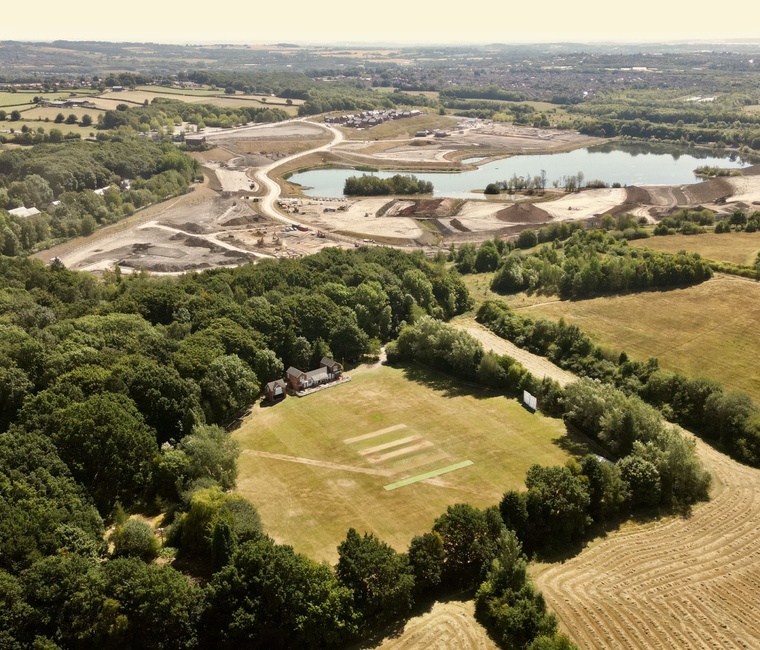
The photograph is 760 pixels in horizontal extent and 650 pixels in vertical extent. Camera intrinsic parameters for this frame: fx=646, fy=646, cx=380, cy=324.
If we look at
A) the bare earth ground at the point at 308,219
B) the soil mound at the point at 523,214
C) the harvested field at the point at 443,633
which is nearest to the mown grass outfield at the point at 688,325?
the harvested field at the point at 443,633

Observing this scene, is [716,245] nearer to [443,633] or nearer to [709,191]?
[709,191]

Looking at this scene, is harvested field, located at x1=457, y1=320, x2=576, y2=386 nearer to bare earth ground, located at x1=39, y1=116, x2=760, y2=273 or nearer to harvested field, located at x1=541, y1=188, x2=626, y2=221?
bare earth ground, located at x1=39, y1=116, x2=760, y2=273

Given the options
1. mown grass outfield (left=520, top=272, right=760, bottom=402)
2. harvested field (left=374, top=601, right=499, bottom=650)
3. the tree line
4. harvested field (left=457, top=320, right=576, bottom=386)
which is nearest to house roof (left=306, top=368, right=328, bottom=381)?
harvested field (left=457, top=320, right=576, bottom=386)

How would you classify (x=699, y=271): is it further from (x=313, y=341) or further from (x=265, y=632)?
(x=265, y=632)

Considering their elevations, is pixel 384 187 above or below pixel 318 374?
above

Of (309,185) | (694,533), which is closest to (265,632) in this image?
(694,533)

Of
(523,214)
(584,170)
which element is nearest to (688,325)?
(523,214)
